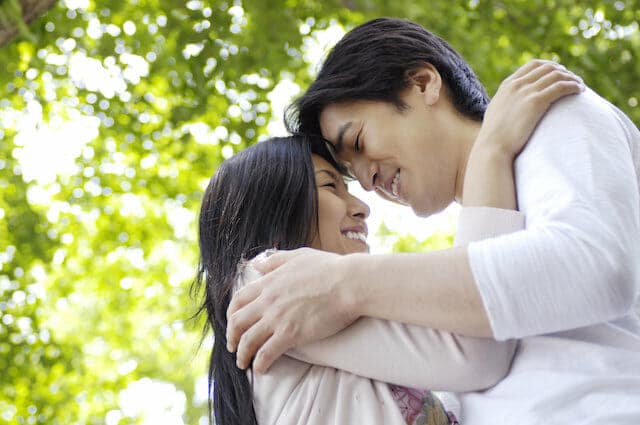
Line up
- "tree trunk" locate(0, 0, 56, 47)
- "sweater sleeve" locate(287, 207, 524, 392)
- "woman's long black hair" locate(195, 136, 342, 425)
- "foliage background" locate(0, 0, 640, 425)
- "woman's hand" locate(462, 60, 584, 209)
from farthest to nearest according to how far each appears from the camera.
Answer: "foliage background" locate(0, 0, 640, 425) → "tree trunk" locate(0, 0, 56, 47) → "woman's long black hair" locate(195, 136, 342, 425) → "woman's hand" locate(462, 60, 584, 209) → "sweater sleeve" locate(287, 207, 524, 392)

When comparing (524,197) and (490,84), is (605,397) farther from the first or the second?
(490,84)

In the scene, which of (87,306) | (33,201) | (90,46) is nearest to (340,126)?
(90,46)

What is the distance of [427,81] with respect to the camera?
2154mm

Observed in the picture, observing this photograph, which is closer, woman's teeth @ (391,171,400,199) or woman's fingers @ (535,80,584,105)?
woman's fingers @ (535,80,584,105)

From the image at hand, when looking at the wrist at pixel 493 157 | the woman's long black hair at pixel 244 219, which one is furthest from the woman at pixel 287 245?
the wrist at pixel 493 157

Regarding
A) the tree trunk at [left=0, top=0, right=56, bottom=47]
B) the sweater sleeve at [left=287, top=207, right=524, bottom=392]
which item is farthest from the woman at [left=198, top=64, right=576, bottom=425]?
the tree trunk at [left=0, top=0, right=56, bottom=47]

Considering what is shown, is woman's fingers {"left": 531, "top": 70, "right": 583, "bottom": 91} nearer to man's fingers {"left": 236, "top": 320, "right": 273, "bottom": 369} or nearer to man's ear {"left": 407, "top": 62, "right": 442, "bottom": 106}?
man's ear {"left": 407, "top": 62, "right": 442, "bottom": 106}

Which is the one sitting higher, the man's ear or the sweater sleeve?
the man's ear

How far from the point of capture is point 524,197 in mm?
1648

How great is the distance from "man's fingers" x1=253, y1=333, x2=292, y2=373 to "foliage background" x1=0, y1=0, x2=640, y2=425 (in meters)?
3.03

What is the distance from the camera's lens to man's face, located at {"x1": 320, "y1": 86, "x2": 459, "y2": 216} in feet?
6.86

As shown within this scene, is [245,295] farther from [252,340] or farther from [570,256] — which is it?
[570,256]

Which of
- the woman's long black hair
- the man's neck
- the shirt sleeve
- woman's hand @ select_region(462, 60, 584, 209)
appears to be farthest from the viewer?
the man's neck

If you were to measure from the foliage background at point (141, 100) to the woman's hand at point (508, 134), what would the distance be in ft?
10.1
